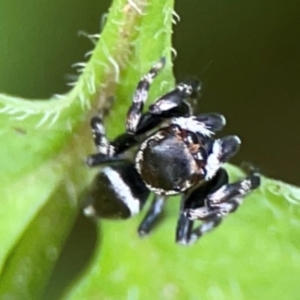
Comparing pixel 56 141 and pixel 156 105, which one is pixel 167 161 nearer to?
pixel 156 105

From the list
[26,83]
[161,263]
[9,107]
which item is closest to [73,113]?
[9,107]

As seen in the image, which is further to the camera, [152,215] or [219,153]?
[219,153]

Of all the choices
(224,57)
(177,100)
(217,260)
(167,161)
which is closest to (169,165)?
(167,161)

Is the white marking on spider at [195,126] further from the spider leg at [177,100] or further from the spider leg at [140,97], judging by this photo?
the spider leg at [140,97]

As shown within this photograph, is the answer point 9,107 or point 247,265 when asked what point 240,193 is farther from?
point 9,107

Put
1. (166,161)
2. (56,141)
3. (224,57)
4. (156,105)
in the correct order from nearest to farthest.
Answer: (56,141)
(156,105)
(166,161)
(224,57)

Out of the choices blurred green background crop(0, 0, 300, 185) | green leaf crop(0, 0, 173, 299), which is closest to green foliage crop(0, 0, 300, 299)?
green leaf crop(0, 0, 173, 299)
